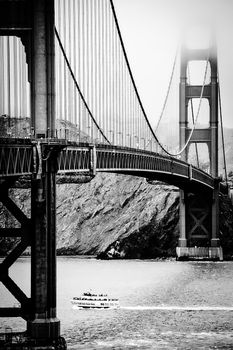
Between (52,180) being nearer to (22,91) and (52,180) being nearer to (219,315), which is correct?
(22,91)

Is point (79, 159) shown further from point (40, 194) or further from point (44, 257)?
point (44, 257)

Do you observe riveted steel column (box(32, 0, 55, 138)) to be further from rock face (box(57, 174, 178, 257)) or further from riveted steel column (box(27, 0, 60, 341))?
rock face (box(57, 174, 178, 257))

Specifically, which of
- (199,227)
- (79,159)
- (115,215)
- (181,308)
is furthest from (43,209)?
(115,215)

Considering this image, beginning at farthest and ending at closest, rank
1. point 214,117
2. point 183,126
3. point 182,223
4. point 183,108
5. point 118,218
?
1. point 118,218
2. point 182,223
3. point 214,117
4. point 183,126
5. point 183,108

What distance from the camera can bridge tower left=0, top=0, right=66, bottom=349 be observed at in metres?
34.0

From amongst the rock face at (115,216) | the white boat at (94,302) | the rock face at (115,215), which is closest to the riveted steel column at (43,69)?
the white boat at (94,302)

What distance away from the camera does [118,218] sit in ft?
308

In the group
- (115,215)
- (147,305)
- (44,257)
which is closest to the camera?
(44,257)

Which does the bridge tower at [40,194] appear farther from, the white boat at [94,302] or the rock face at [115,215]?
the rock face at [115,215]

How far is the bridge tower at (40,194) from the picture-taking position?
3400 centimetres

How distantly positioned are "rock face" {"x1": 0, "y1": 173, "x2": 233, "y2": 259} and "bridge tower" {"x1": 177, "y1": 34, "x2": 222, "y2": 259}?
6.75ft

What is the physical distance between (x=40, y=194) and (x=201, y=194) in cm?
4884

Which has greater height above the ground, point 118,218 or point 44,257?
point 118,218

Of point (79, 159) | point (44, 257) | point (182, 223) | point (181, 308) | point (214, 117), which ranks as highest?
point (214, 117)
